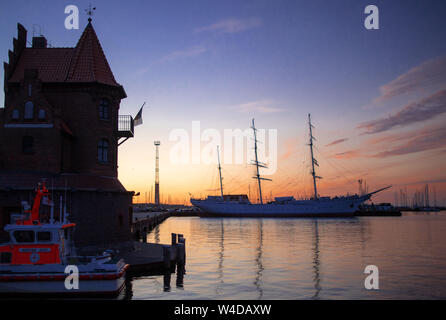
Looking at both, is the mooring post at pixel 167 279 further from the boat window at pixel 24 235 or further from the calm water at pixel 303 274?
the boat window at pixel 24 235

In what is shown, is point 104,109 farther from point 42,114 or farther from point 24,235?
point 24,235

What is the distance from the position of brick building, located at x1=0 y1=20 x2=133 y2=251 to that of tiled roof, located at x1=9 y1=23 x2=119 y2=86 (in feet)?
0.24

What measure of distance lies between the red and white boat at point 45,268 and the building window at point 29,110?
11.9m

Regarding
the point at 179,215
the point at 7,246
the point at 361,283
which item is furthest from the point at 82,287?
the point at 179,215

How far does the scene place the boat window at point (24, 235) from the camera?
1725cm

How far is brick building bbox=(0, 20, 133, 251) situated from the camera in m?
25.9

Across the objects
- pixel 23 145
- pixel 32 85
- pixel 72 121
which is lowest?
pixel 23 145

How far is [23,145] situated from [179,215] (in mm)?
142475

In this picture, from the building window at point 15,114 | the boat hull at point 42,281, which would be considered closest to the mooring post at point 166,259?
the boat hull at point 42,281

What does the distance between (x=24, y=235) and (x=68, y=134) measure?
12585 millimetres

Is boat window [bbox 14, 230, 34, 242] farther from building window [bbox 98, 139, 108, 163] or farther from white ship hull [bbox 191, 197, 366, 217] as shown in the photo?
white ship hull [bbox 191, 197, 366, 217]

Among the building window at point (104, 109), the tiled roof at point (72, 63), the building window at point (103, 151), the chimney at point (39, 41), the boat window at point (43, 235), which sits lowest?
the boat window at point (43, 235)

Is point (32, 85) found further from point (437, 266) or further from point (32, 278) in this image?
point (437, 266)
